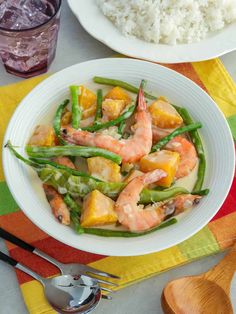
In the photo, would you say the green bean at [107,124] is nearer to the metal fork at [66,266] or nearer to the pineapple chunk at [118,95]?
the pineapple chunk at [118,95]

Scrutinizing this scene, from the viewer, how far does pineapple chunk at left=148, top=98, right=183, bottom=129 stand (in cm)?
139

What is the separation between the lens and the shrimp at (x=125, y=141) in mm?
1276

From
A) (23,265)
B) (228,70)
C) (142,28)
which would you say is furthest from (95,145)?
(228,70)

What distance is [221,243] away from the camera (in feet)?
4.30

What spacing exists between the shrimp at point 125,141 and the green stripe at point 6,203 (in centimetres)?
25

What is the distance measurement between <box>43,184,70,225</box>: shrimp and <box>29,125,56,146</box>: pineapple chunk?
0.13m

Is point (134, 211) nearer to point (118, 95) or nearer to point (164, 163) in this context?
point (164, 163)

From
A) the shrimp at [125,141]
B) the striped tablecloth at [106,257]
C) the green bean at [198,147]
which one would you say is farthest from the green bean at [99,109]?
the striped tablecloth at [106,257]

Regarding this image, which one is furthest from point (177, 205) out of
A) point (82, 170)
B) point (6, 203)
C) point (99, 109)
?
point (6, 203)

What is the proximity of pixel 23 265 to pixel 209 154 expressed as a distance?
597 mm

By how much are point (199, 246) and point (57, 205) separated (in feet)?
1.33

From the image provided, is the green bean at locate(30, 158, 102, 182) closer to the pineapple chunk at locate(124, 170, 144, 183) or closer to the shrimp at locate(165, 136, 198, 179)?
the pineapple chunk at locate(124, 170, 144, 183)

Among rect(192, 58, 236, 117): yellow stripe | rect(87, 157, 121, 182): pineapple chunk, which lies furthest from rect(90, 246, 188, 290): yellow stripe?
rect(192, 58, 236, 117): yellow stripe

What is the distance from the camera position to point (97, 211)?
45.4 inches
